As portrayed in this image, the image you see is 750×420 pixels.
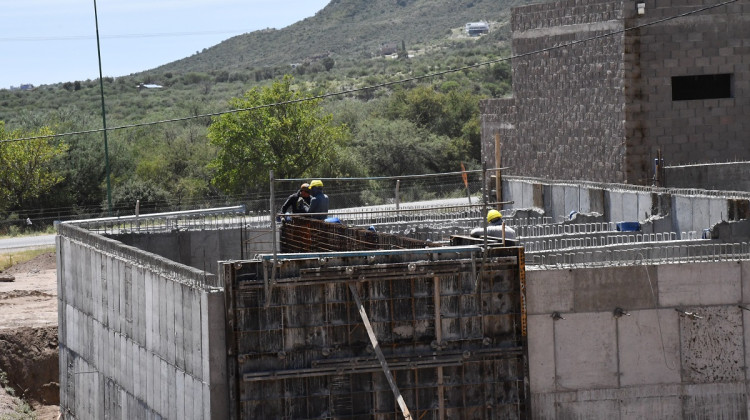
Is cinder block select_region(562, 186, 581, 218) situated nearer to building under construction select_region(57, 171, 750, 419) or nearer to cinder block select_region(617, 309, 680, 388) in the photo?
building under construction select_region(57, 171, 750, 419)

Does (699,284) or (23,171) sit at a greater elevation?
(23,171)

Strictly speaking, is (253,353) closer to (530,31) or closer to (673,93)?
(673,93)

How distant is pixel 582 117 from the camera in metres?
32.8

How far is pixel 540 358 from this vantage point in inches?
663

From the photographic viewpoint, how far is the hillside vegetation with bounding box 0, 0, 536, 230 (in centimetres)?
5631

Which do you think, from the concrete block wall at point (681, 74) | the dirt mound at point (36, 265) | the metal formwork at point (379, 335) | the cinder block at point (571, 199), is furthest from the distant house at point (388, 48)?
the metal formwork at point (379, 335)

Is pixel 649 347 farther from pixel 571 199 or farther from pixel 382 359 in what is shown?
pixel 571 199

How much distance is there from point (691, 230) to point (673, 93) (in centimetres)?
927

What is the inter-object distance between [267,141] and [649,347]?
3705 centimetres

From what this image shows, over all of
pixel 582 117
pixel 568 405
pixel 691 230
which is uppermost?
pixel 582 117

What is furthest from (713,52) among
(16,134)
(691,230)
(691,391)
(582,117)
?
(16,134)

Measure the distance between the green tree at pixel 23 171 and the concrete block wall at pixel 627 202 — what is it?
27688mm

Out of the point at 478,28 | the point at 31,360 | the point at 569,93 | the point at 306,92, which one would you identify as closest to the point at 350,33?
the point at 478,28

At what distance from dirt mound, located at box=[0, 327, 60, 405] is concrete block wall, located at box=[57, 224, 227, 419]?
4.33 metres
